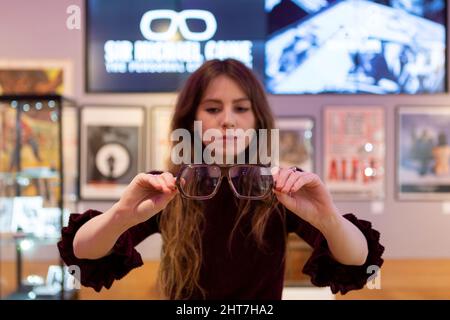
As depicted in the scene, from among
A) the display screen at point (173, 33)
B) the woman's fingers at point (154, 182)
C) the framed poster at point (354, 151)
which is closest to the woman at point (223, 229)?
the woman's fingers at point (154, 182)

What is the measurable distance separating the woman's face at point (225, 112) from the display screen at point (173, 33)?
1.21 feet

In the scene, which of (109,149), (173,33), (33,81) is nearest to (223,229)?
(173,33)

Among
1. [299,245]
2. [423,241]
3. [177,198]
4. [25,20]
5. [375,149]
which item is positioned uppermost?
[25,20]

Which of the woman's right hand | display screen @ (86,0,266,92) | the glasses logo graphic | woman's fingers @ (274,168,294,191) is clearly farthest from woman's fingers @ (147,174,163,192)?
the glasses logo graphic

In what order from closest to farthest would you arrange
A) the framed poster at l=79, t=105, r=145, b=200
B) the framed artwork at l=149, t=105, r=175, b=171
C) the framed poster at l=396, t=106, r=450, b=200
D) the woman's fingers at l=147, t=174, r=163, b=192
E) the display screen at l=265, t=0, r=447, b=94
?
the woman's fingers at l=147, t=174, r=163, b=192, the display screen at l=265, t=0, r=447, b=94, the framed poster at l=396, t=106, r=450, b=200, the framed poster at l=79, t=105, r=145, b=200, the framed artwork at l=149, t=105, r=175, b=171

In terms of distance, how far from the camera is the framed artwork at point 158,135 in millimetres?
1782

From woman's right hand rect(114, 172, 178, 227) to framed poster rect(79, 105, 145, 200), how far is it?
120 cm

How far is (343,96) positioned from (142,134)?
927 mm

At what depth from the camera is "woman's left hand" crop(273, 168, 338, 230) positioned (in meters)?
0.44

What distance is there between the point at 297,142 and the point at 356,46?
33.8 inches

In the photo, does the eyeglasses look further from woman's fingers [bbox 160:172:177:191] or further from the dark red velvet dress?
the dark red velvet dress
